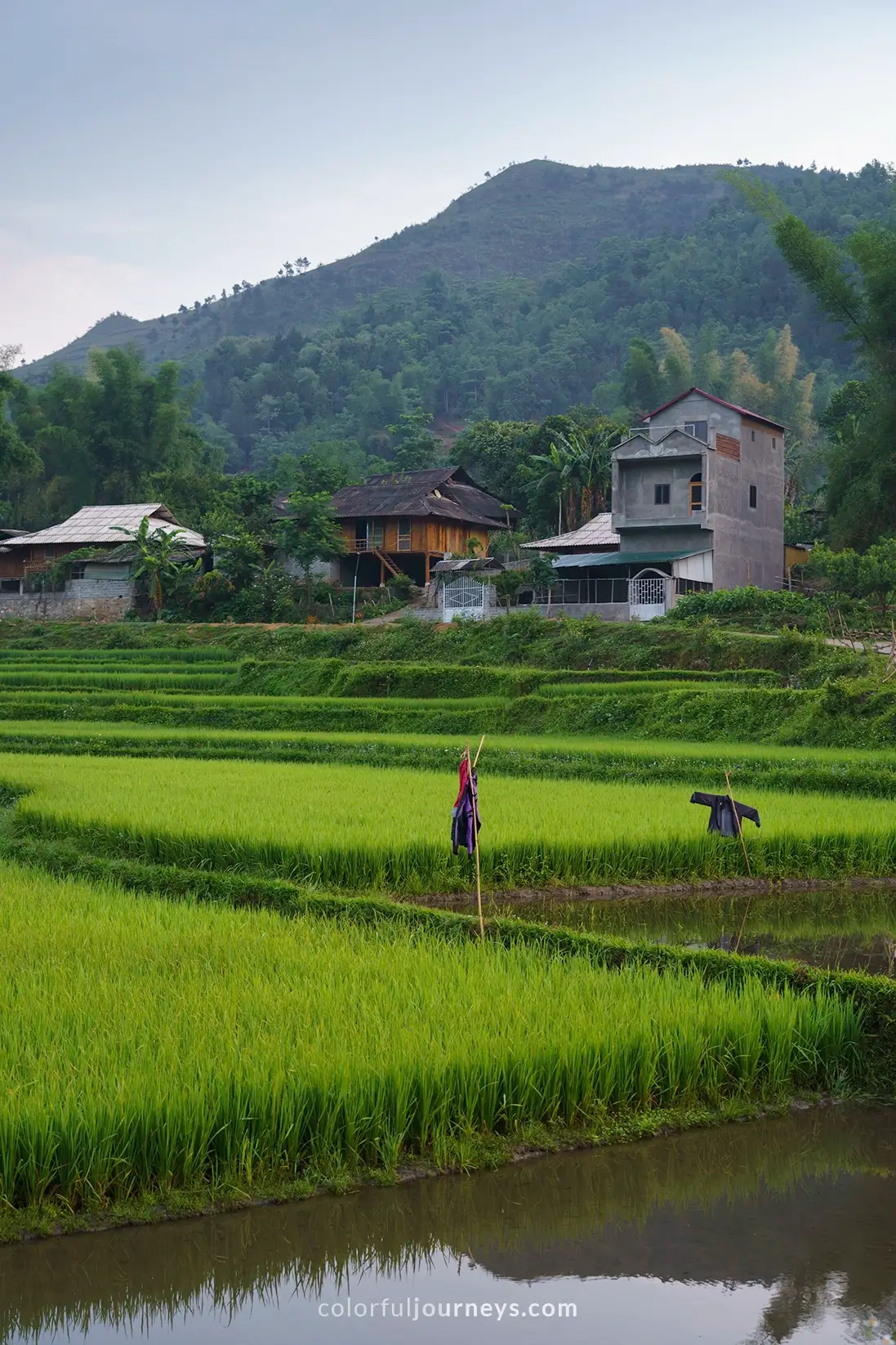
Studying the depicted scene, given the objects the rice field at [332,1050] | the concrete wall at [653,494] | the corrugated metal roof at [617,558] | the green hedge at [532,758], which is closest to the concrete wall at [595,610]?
the corrugated metal roof at [617,558]

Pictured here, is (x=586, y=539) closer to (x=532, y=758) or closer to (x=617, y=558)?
(x=617, y=558)

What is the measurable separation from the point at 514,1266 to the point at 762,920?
612cm

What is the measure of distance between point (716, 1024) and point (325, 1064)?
6.51 feet

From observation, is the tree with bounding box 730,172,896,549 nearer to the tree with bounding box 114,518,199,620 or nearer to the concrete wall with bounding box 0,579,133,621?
the tree with bounding box 114,518,199,620

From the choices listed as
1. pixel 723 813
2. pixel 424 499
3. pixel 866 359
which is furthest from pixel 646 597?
pixel 723 813

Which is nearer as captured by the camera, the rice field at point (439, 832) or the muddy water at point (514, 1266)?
the muddy water at point (514, 1266)

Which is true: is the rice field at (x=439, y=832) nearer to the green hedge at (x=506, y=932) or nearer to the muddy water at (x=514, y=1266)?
the green hedge at (x=506, y=932)

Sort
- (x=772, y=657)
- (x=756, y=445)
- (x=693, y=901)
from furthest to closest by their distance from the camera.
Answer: (x=756, y=445)
(x=772, y=657)
(x=693, y=901)

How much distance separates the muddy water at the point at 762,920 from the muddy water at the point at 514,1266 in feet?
11.8

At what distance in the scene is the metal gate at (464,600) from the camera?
126 ft

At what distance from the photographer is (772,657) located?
26453 millimetres

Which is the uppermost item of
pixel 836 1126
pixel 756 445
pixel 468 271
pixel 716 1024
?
pixel 468 271

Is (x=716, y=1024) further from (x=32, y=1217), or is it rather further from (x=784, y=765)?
(x=784, y=765)

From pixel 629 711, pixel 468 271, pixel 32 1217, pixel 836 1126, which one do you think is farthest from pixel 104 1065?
pixel 468 271
